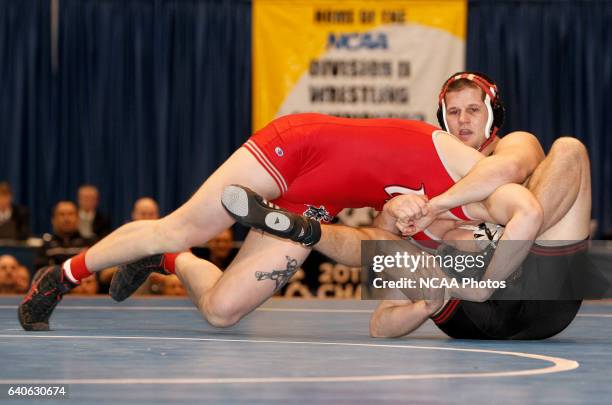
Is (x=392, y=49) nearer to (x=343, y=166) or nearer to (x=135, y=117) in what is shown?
(x=135, y=117)

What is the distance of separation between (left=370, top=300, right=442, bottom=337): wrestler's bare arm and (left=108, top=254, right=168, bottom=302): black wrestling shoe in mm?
894

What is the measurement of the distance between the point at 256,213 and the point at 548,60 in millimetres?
7348

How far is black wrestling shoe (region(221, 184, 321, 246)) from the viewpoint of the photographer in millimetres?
3439

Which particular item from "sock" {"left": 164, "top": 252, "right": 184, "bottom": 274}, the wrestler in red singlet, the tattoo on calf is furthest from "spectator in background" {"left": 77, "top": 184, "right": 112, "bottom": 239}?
the wrestler in red singlet

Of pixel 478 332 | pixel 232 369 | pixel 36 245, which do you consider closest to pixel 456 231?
pixel 478 332

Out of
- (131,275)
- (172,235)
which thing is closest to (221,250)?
(131,275)

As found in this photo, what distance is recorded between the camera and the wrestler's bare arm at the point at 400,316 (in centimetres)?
375

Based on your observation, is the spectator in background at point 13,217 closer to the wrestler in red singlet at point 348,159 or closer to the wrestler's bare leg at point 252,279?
the wrestler's bare leg at point 252,279

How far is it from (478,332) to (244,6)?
683cm

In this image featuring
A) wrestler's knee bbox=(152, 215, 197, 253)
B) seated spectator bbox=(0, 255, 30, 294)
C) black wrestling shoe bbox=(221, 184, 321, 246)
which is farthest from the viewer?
seated spectator bbox=(0, 255, 30, 294)

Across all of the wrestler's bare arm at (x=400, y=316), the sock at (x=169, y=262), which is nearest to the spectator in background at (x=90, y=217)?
the sock at (x=169, y=262)

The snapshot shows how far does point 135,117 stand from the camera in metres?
10.3

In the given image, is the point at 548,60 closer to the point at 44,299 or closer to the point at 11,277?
the point at 11,277

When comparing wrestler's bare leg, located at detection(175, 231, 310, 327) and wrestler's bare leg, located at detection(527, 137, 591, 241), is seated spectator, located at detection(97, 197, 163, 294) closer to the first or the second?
wrestler's bare leg, located at detection(175, 231, 310, 327)
